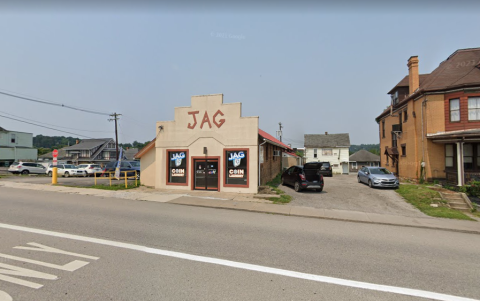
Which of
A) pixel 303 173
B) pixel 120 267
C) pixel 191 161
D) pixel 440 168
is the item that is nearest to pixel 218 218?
pixel 120 267

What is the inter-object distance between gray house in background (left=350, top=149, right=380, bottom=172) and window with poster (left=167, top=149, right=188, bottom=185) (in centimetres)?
5182

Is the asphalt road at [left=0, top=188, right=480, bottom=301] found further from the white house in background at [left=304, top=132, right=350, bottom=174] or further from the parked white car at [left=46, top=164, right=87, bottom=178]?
the white house in background at [left=304, top=132, right=350, bottom=174]

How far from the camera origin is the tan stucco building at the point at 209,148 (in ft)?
45.5

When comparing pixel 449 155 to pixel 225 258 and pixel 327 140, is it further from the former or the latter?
pixel 327 140

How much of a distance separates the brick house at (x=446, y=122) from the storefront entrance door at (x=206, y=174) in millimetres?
14668

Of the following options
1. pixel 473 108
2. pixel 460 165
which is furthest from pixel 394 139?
pixel 460 165

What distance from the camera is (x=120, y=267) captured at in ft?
14.2

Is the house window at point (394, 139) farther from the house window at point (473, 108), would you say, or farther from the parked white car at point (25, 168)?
the parked white car at point (25, 168)

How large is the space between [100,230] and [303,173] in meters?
11.6

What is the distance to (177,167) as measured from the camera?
50.1 feet

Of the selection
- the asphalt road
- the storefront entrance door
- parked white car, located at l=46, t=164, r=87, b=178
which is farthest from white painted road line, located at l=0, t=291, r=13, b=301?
parked white car, located at l=46, t=164, r=87, b=178

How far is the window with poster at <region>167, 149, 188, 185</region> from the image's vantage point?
15078mm

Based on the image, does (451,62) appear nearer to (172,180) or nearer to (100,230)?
(172,180)

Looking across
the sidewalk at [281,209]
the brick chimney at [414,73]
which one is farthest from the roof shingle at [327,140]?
the sidewalk at [281,209]
